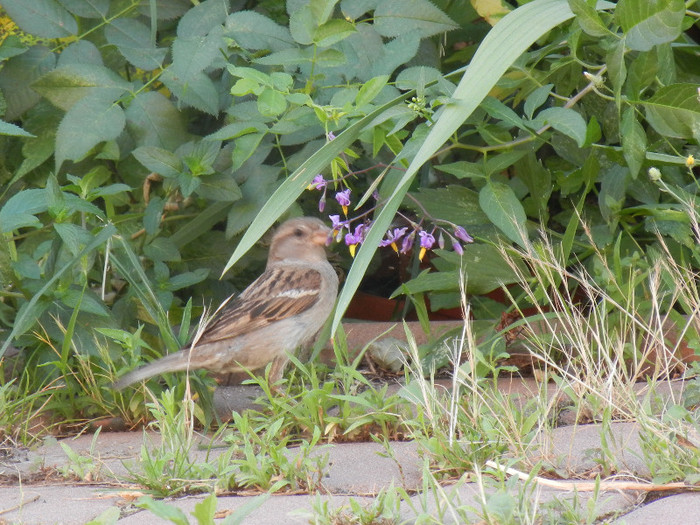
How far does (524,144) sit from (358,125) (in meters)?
1.07

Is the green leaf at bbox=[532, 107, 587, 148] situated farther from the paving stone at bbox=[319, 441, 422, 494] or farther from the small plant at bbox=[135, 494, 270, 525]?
the small plant at bbox=[135, 494, 270, 525]

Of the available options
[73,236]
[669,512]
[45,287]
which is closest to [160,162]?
[73,236]

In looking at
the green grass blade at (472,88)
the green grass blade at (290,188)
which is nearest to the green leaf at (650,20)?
the green grass blade at (472,88)

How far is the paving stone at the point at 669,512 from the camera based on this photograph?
210 cm

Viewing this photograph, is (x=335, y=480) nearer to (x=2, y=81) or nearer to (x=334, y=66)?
(x=334, y=66)

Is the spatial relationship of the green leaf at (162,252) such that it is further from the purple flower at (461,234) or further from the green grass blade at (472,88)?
the green grass blade at (472,88)

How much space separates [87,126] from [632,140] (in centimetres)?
199

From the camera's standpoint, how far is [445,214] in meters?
3.94

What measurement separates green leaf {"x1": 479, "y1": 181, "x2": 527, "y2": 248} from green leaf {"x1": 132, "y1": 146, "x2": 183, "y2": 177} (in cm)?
120

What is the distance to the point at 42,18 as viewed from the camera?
13.1 feet

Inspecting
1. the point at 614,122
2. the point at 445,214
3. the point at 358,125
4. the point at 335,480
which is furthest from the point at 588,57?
the point at 335,480

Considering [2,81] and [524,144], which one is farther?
[2,81]

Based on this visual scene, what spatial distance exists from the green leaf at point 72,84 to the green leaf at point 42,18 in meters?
0.17

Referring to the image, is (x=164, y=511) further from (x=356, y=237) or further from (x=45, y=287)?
(x=356, y=237)
